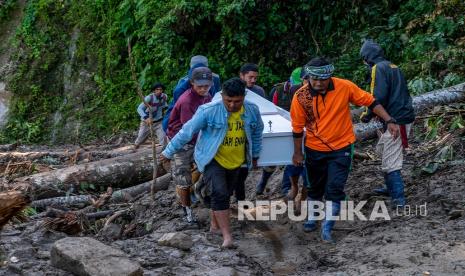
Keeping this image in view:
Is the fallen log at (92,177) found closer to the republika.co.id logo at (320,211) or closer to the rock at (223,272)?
the republika.co.id logo at (320,211)

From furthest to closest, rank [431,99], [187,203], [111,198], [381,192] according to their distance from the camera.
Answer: [111,198], [431,99], [381,192], [187,203]

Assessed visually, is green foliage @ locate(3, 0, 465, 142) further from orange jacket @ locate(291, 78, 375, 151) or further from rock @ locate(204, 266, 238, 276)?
rock @ locate(204, 266, 238, 276)

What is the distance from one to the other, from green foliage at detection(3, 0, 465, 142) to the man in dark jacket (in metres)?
3.62

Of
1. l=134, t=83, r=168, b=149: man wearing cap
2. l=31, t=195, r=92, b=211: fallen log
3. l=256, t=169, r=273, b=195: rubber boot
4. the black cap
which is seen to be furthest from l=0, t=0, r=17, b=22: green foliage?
the black cap

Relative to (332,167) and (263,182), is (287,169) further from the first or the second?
(332,167)

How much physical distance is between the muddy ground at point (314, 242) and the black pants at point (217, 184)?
383 millimetres

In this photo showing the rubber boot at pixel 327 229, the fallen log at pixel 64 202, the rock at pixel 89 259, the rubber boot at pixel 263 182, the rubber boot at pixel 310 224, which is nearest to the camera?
the rock at pixel 89 259

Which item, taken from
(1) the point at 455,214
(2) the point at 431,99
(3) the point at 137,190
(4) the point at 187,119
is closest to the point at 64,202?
(3) the point at 137,190

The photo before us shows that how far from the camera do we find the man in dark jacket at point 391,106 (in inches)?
272

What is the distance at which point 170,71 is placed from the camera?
50.3 feet

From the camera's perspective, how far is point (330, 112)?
21.1 ft

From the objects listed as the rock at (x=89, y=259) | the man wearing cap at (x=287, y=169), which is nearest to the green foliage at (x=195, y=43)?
the man wearing cap at (x=287, y=169)

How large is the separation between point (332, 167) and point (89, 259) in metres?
2.51

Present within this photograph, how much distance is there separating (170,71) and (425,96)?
712 cm
